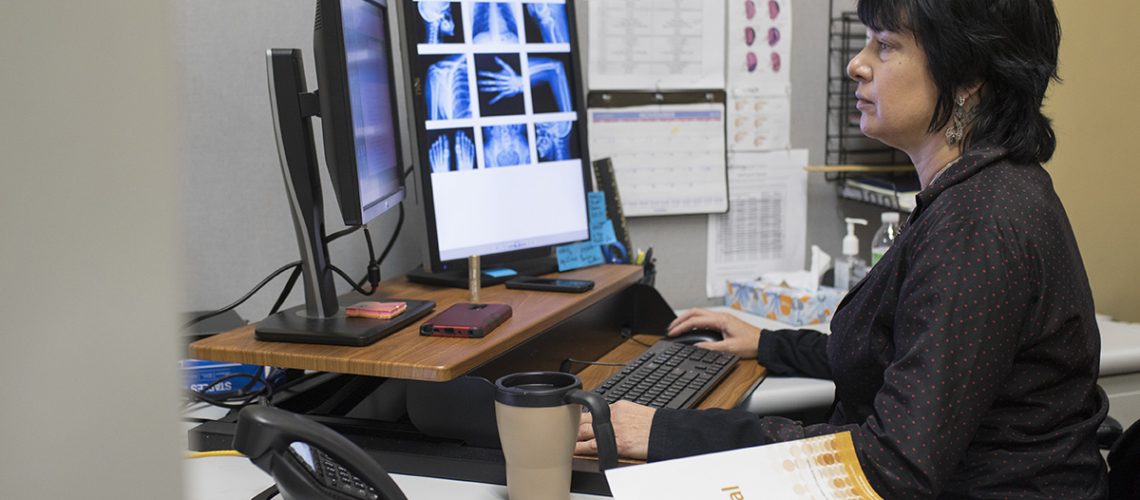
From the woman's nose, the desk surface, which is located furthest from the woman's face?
the desk surface

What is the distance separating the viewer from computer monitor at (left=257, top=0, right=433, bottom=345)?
3.98 ft

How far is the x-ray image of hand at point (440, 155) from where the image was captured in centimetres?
157

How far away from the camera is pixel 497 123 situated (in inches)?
64.9

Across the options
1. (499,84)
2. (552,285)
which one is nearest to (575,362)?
(552,285)

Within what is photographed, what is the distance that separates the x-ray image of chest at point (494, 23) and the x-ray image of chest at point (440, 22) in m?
0.03

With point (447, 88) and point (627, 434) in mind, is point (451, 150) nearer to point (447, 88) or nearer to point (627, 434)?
point (447, 88)

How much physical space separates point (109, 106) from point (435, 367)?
32.2 inches

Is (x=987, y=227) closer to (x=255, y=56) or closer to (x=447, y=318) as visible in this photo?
(x=447, y=318)

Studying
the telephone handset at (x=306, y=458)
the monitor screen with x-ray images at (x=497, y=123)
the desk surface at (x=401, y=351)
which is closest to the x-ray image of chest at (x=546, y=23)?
the monitor screen with x-ray images at (x=497, y=123)

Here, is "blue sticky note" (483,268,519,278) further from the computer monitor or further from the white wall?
the white wall

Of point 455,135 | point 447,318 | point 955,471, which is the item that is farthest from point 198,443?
point 955,471

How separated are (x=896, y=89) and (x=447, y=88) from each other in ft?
2.28

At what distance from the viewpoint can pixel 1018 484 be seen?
1114mm

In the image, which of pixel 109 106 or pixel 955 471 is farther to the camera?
pixel 955 471
